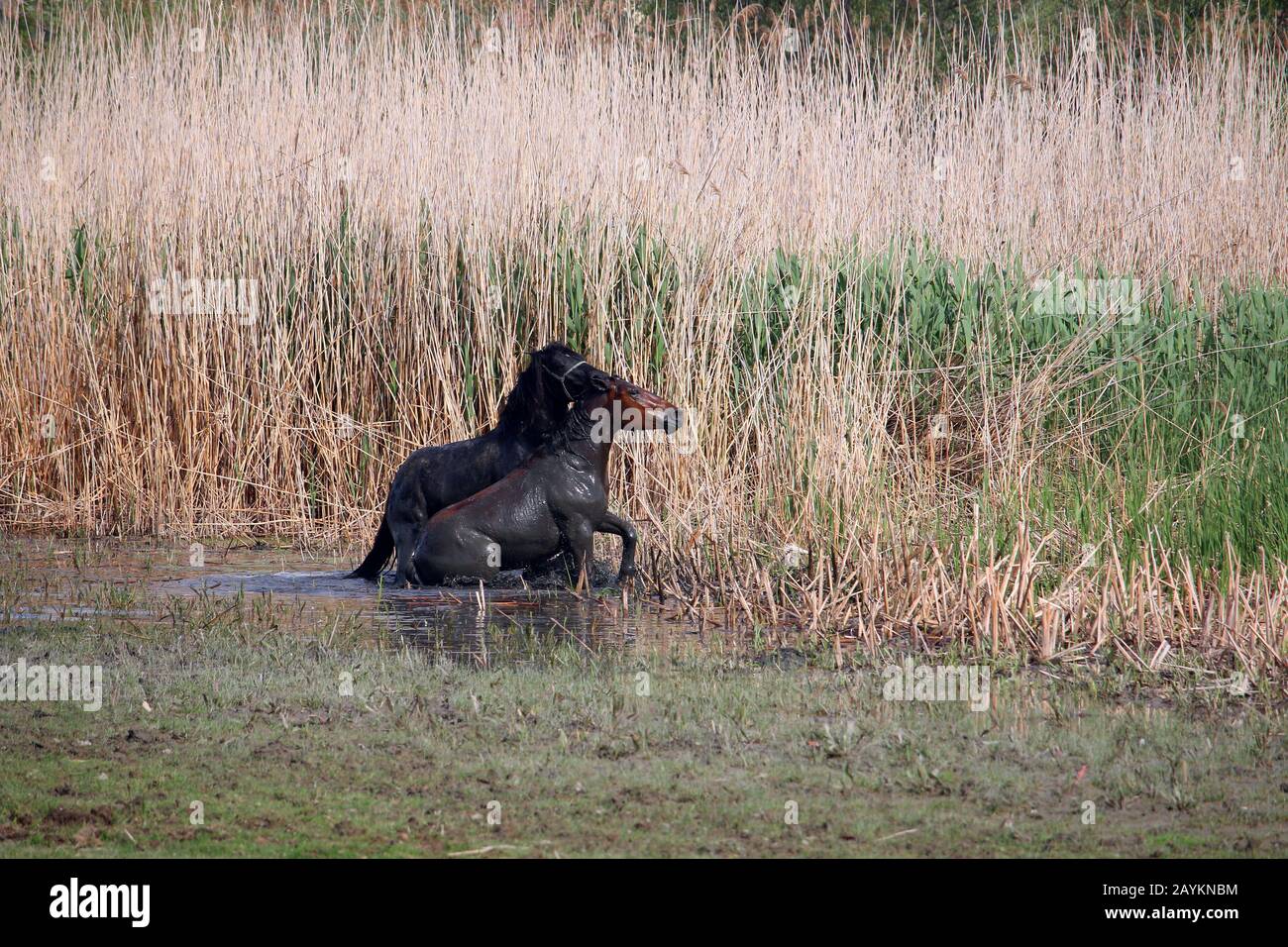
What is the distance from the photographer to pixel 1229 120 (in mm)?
11680

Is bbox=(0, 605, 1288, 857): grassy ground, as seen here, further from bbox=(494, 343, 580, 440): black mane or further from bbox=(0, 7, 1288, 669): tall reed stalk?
bbox=(0, 7, 1288, 669): tall reed stalk

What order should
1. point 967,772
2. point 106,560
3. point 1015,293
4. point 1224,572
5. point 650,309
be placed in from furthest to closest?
point 1015,293 → point 650,309 → point 106,560 → point 1224,572 → point 967,772

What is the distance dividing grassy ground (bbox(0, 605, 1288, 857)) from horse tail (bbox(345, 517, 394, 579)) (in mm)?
1614

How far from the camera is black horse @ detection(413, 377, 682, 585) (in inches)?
261

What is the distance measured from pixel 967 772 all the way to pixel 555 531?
3.02 metres

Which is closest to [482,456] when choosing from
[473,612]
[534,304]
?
Result: [473,612]

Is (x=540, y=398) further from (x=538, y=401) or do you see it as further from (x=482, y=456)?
(x=482, y=456)

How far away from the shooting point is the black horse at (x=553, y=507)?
21.7 ft

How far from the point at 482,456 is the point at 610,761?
3.00 meters

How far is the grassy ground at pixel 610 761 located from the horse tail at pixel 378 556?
1614 millimetres

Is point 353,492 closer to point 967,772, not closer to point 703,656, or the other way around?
point 703,656

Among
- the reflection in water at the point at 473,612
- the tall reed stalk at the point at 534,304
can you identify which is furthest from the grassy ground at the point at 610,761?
the tall reed stalk at the point at 534,304
